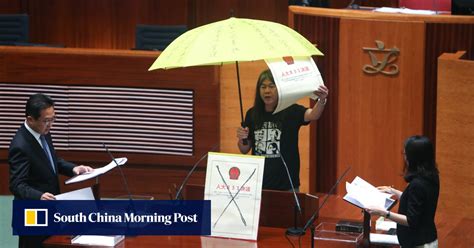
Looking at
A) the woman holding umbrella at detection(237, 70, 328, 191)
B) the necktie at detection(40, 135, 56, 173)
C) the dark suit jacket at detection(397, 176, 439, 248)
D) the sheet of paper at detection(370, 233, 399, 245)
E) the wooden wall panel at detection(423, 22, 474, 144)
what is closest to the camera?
the dark suit jacket at detection(397, 176, 439, 248)

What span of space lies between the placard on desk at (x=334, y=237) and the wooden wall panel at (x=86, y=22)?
693cm

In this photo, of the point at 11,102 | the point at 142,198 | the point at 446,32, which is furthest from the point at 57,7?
the point at 142,198

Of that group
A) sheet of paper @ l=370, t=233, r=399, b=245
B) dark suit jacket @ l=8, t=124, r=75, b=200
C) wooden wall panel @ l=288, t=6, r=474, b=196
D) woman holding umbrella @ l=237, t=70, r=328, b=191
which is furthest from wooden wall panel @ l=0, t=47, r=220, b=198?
sheet of paper @ l=370, t=233, r=399, b=245

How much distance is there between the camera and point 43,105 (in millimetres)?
5930

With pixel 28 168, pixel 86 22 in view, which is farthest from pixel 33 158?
pixel 86 22

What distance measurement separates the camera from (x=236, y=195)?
18.3ft

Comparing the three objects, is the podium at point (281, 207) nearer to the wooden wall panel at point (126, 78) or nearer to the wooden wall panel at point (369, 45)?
the wooden wall panel at point (369, 45)

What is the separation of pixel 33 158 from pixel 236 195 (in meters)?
1.27

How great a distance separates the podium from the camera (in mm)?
5727

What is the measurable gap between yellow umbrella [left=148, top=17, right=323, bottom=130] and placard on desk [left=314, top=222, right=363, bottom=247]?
1.02 metres

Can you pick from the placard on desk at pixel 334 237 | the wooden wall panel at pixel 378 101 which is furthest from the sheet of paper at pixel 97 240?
the wooden wall panel at pixel 378 101

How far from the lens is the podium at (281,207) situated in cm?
573

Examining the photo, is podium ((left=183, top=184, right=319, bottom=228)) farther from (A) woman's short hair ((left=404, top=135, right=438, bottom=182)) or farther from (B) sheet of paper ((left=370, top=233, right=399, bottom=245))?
(A) woman's short hair ((left=404, top=135, right=438, bottom=182))

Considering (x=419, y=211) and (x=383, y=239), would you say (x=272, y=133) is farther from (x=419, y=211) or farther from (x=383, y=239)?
(x=419, y=211)
